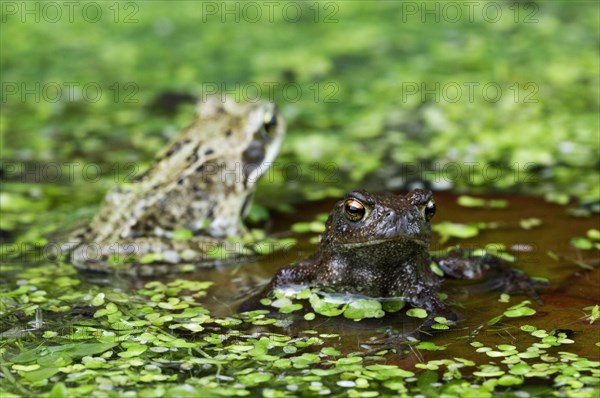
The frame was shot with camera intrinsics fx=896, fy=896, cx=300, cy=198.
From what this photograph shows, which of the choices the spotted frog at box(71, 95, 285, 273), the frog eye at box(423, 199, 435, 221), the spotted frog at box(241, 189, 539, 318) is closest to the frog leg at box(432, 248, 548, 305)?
the spotted frog at box(241, 189, 539, 318)

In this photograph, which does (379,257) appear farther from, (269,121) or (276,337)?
(269,121)

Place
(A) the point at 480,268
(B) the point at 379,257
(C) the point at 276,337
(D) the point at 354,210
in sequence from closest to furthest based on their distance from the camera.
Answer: (C) the point at 276,337, (D) the point at 354,210, (B) the point at 379,257, (A) the point at 480,268

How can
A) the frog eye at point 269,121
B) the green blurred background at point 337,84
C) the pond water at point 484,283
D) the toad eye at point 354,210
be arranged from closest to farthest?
the pond water at point 484,283, the toad eye at point 354,210, the frog eye at point 269,121, the green blurred background at point 337,84

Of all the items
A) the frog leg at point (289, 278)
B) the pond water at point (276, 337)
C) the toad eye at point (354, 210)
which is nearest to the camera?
the pond water at point (276, 337)

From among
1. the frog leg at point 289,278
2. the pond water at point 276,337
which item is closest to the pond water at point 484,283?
the pond water at point 276,337

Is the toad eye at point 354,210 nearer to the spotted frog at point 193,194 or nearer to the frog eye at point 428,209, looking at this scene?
the frog eye at point 428,209

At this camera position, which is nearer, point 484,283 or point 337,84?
point 484,283

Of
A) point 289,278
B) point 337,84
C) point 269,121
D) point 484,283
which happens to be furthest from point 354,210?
point 337,84

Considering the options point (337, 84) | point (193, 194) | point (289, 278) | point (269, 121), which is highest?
point (337, 84)
